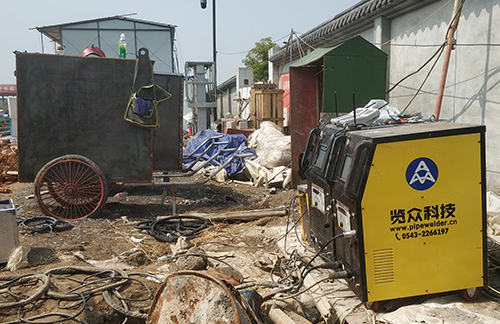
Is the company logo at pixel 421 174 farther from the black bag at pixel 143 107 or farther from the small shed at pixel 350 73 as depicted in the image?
the black bag at pixel 143 107

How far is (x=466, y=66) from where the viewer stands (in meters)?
6.02

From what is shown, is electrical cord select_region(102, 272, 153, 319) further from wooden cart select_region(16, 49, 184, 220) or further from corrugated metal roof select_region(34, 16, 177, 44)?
corrugated metal roof select_region(34, 16, 177, 44)

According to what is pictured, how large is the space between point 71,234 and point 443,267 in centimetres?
452

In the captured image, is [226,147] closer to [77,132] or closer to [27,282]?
[77,132]

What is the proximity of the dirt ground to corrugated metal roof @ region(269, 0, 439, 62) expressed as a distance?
3.73 meters

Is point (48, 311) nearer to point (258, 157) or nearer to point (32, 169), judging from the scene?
point (32, 169)

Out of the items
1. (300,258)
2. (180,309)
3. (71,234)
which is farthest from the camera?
(71,234)

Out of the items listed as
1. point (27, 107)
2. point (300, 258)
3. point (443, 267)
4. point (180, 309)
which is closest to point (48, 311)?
point (180, 309)

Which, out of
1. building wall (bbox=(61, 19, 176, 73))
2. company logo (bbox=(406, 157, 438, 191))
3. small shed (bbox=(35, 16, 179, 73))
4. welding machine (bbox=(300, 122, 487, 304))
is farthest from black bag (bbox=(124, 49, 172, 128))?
small shed (bbox=(35, 16, 179, 73))

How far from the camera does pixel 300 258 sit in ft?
13.0

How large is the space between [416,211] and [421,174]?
25 centimetres

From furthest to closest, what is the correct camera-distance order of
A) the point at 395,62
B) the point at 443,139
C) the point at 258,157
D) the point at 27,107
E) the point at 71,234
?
the point at 258,157 < the point at 395,62 < the point at 27,107 < the point at 71,234 < the point at 443,139

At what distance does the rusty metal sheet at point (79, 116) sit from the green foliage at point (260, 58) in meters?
23.5

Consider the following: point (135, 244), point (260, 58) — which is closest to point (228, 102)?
point (260, 58)
